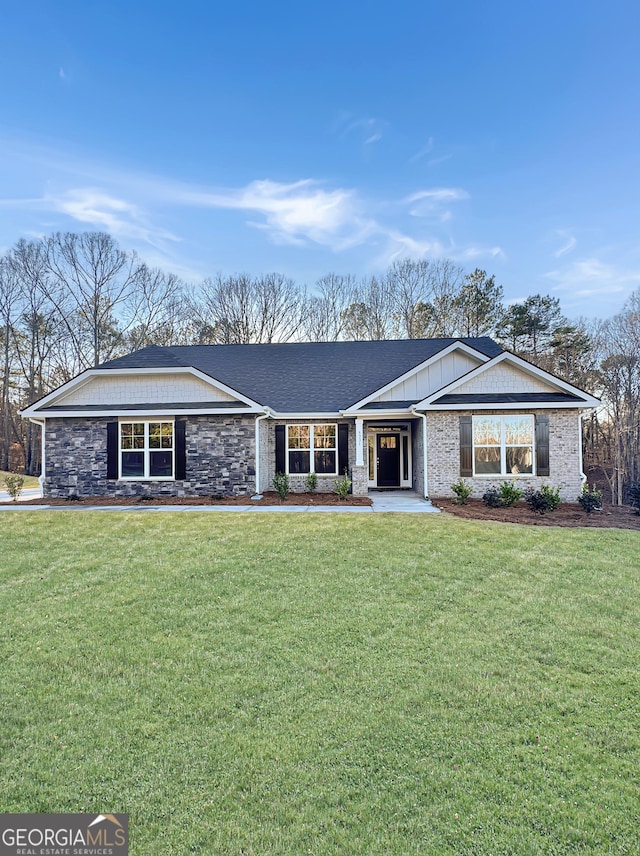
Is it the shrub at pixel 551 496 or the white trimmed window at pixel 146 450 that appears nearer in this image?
the shrub at pixel 551 496

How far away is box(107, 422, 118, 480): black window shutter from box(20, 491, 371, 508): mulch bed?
2.65ft

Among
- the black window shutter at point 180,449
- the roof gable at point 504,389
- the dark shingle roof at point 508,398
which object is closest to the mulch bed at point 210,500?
the black window shutter at point 180,449

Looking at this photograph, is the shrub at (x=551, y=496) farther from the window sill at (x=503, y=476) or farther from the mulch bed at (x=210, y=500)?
the mulch bed at (x=210, y=500)

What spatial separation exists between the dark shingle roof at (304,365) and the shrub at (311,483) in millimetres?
2293

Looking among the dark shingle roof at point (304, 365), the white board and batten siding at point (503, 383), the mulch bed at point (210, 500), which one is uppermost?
the dark shingle roof at point (304, 365)

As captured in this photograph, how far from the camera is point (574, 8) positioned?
11195 mm

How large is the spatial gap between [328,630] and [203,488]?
9644 millimetres

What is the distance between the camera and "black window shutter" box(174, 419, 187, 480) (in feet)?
43.5

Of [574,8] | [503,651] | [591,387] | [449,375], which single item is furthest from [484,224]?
[503,651]

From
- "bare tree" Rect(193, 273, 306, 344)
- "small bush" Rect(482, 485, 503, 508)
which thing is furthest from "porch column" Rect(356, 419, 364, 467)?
"bare tree" Rect(193, 273, 306, 344)

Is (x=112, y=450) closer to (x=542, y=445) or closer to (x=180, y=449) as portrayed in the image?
(x=180, y=449)

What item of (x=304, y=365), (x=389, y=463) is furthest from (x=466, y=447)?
(x=304, y=365)

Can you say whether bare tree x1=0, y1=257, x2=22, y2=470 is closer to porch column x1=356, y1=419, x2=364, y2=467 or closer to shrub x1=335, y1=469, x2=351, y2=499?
shrub x1=335, y1=469, x2=351, y2=499

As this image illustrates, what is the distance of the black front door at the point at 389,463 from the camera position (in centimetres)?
1568
